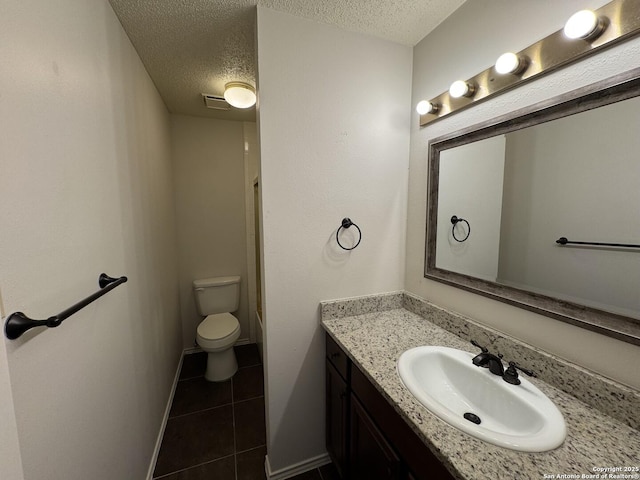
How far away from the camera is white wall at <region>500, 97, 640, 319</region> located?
2.56 feet

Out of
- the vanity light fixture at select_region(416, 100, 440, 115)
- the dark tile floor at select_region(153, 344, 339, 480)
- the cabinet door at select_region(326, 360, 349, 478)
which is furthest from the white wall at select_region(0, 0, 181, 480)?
the vanity light fixture at select_region(416, 100, 440, 115)

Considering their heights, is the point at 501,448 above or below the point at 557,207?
below

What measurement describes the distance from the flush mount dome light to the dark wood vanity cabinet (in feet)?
5.65

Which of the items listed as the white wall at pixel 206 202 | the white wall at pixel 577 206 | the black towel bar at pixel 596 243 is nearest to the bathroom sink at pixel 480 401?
the white wall at pixel 577 206

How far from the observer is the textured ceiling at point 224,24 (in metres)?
Answer: 1.21

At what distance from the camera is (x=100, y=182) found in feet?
3.42

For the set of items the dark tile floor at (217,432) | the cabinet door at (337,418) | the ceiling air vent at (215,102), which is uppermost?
the ceiling air vent at (215,102)

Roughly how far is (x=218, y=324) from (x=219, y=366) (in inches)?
13.9

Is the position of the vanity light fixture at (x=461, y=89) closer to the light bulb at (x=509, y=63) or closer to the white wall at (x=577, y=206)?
the light bulb at (x=509, y=63)

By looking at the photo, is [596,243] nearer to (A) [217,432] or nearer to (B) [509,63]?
(B) [509,63]

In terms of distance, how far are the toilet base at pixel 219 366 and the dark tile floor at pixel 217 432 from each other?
0.05m

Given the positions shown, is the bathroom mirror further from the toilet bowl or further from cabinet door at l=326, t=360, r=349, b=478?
the toilet bowl

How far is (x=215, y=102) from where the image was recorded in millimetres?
2182

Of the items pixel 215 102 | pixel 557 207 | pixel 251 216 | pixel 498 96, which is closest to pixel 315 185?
pixel 498 96
